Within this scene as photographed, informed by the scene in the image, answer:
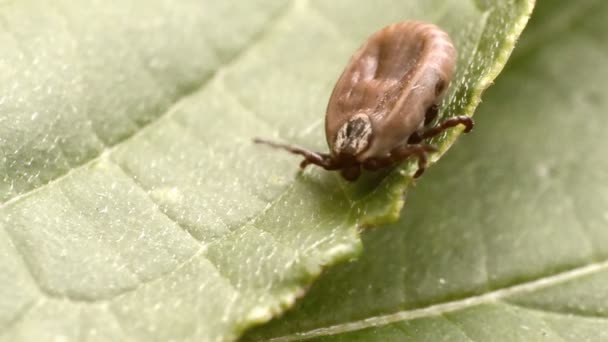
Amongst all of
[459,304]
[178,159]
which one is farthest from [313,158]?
[459,304]

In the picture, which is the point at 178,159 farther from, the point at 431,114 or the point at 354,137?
the point at 431,114

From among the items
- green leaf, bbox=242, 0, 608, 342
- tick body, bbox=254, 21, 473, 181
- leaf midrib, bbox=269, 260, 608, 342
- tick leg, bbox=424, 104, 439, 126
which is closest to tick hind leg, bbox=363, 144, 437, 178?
tick body, bbox=254, 21, 473, 181

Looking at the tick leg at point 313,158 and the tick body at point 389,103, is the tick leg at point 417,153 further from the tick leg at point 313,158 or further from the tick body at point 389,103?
the tick leg at point 313,158

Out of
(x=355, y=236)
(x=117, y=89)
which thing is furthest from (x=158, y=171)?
(x=355, y=236)

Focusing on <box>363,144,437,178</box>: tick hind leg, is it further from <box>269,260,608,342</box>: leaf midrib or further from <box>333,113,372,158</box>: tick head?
<box>269,260,608,342</box>: leaf midrib

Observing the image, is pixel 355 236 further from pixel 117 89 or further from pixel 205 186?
pixel 117 89

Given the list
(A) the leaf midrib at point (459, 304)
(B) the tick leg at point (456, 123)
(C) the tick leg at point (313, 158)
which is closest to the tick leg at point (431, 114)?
(B) the tick leg at point (456, 123)
